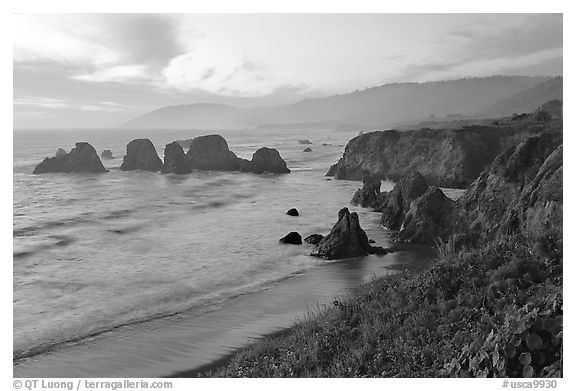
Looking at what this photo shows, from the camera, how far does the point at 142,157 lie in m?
68.1

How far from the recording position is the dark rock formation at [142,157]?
66.2m

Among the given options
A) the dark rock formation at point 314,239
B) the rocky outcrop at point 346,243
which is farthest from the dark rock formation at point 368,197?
the rocky outcrop at point 346,243

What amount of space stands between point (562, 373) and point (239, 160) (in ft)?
193

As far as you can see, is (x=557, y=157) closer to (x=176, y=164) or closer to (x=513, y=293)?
(x=513, y=293)

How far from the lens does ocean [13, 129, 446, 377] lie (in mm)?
16156

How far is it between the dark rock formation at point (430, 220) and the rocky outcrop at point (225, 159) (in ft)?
116

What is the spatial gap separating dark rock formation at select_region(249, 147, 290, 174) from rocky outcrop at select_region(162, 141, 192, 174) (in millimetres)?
9511

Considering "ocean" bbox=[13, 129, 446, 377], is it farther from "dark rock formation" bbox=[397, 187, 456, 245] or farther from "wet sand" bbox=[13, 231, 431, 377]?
"dark rock formation" bbox=[397, 187, 456, 245]

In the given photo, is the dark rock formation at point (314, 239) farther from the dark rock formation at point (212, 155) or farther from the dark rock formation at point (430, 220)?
the dark rock formation at point (212, 155)

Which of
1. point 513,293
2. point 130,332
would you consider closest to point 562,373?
point 513,293

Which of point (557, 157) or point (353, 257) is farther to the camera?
point (353, 257)

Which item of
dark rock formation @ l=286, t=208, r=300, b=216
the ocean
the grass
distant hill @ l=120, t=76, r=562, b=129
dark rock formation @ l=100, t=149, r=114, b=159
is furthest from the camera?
dark rock formation @ l=100, t=149, r=114, b=159

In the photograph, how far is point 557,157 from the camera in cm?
1459

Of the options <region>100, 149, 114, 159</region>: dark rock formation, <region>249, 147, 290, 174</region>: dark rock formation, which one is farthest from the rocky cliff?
<region>100, 149, 114, 159</region>: dark rock formation
